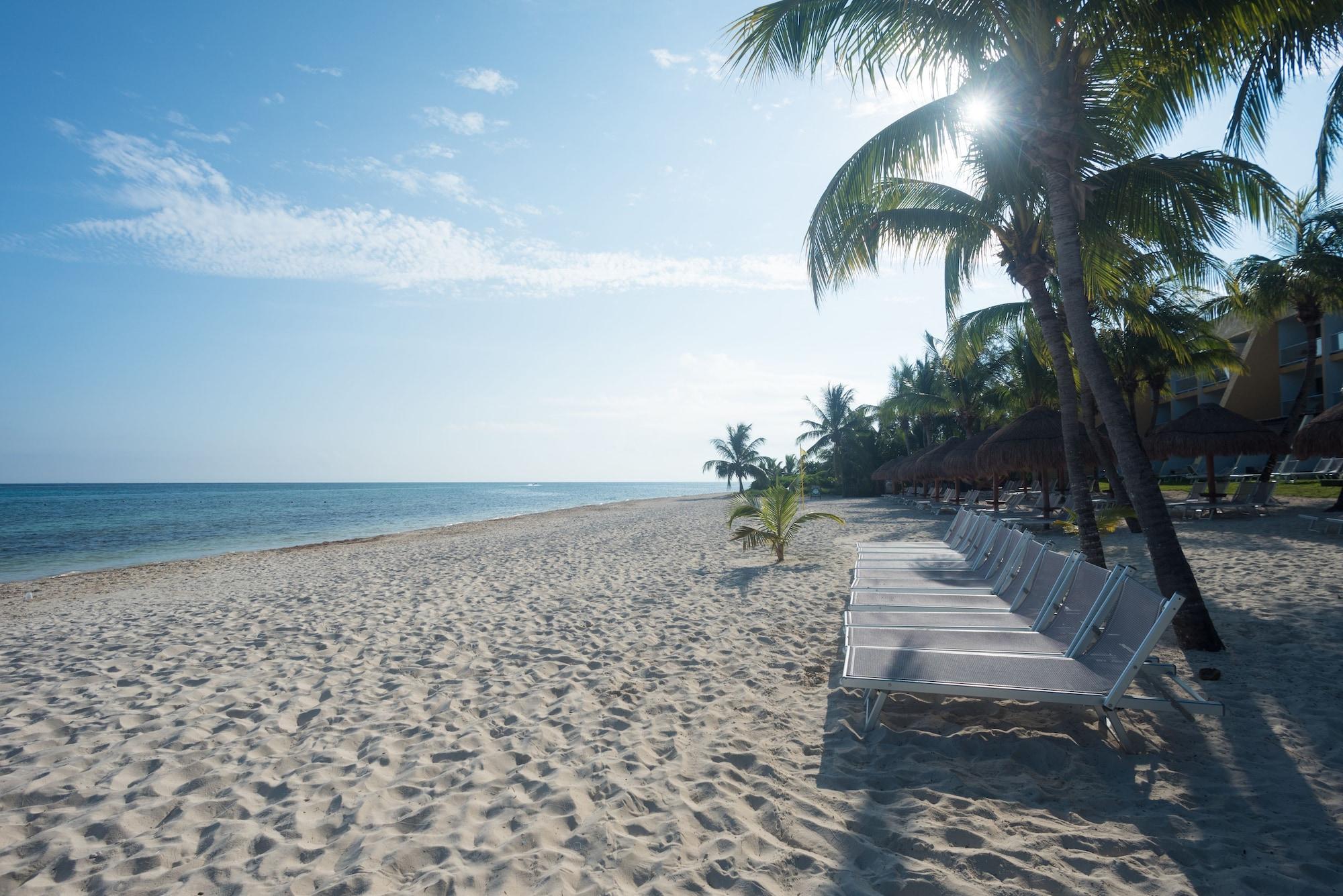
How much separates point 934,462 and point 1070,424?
47.1 feet

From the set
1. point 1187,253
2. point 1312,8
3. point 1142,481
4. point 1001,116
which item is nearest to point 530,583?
point 1142,481

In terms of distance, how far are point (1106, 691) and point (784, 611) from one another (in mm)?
3439

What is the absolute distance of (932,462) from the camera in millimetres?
20422

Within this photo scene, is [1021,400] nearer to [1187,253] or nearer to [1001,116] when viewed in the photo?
[1187,253]

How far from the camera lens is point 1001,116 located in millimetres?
5578

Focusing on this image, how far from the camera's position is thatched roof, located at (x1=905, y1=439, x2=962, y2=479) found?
20.0m

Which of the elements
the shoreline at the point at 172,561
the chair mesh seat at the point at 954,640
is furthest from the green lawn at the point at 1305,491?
the shoreline at the point at 172,561

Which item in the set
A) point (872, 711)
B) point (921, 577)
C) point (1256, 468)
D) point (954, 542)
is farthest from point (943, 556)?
point (1256, 468)

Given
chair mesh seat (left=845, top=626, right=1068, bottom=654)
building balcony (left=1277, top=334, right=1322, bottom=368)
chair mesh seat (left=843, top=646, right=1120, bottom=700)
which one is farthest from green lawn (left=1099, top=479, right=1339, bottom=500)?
chair mesh seat (left=843, top=646, right=1120, bottom=700)

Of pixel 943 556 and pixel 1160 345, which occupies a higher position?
pixel 1160 345

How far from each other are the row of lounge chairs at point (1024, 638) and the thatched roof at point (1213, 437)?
1144cm

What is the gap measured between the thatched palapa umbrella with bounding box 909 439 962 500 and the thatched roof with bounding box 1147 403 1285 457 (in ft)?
18.5

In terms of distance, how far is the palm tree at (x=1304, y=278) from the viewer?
13.8 metres

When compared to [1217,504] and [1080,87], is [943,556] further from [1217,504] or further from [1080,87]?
[1217,504]
